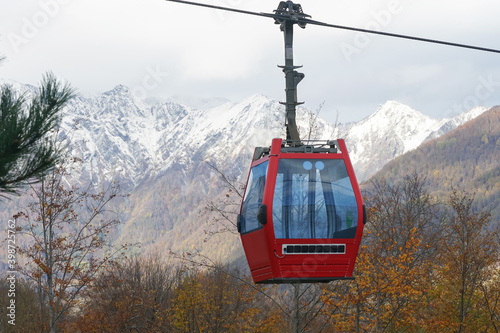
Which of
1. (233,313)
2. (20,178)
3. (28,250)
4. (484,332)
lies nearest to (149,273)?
(233,313)

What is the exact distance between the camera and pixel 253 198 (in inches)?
621

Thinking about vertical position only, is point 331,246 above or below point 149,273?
below

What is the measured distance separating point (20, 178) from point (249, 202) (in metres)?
6.07

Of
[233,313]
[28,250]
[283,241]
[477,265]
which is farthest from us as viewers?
[233,313]

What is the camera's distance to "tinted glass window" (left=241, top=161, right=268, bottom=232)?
15.4 meters

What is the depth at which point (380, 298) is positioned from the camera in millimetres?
29438

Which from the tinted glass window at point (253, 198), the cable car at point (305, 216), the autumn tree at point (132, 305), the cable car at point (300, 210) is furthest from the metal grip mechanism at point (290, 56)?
the autumn tree at point (132, 305)

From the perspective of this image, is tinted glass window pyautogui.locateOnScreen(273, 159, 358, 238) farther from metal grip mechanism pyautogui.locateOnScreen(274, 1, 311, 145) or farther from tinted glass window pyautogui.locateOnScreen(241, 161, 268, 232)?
metal grip mechanism pyautogui.locateOnScreen(274, 1, 311, 145)

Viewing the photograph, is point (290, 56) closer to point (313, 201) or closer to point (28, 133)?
point (313, 201)

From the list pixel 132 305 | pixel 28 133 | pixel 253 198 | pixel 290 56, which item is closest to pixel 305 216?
pixel 253 198

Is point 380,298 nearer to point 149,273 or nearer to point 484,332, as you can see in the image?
point 484,332

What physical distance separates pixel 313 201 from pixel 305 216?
1.33 feet

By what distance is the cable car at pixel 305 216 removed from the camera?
14828 millimetres

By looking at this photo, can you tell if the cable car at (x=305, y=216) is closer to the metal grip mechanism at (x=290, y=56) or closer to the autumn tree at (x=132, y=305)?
the metal grip mechanism at (x=290, y=56)
